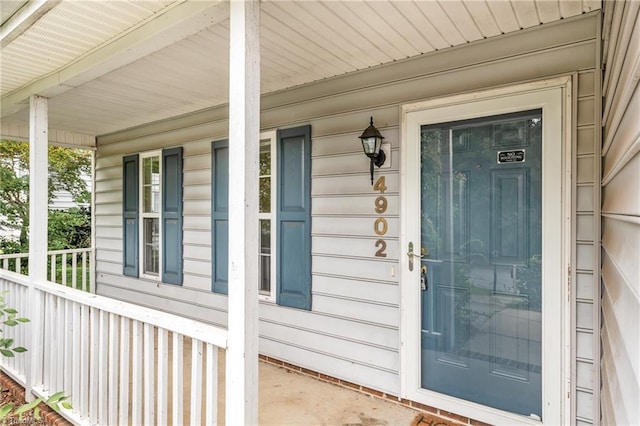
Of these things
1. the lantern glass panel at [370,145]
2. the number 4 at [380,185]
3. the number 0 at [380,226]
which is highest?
the lantern glass panel at [370,145]

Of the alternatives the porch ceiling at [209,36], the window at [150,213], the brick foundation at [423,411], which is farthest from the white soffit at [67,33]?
the brick foundation at [423,411]

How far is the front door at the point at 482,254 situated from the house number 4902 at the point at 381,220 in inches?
8.0

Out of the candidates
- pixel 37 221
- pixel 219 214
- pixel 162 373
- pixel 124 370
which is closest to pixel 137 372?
pixel 124 370

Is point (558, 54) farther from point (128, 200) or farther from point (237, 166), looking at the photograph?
point (128, 200)

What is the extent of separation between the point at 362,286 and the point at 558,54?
2.11 metres

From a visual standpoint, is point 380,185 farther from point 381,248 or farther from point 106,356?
point 106,356

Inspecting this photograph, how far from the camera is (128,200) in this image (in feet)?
17.6

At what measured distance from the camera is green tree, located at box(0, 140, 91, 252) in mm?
7504

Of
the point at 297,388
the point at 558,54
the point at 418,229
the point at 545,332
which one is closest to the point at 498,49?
the point at 558,54

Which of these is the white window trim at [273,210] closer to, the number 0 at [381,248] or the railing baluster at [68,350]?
the number 0 at [381,248]

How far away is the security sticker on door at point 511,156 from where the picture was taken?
2.35 metres

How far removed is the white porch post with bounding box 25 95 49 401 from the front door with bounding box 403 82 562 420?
3.00 meters

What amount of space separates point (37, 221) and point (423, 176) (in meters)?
3.16

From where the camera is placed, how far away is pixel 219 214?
4137 millimetres
